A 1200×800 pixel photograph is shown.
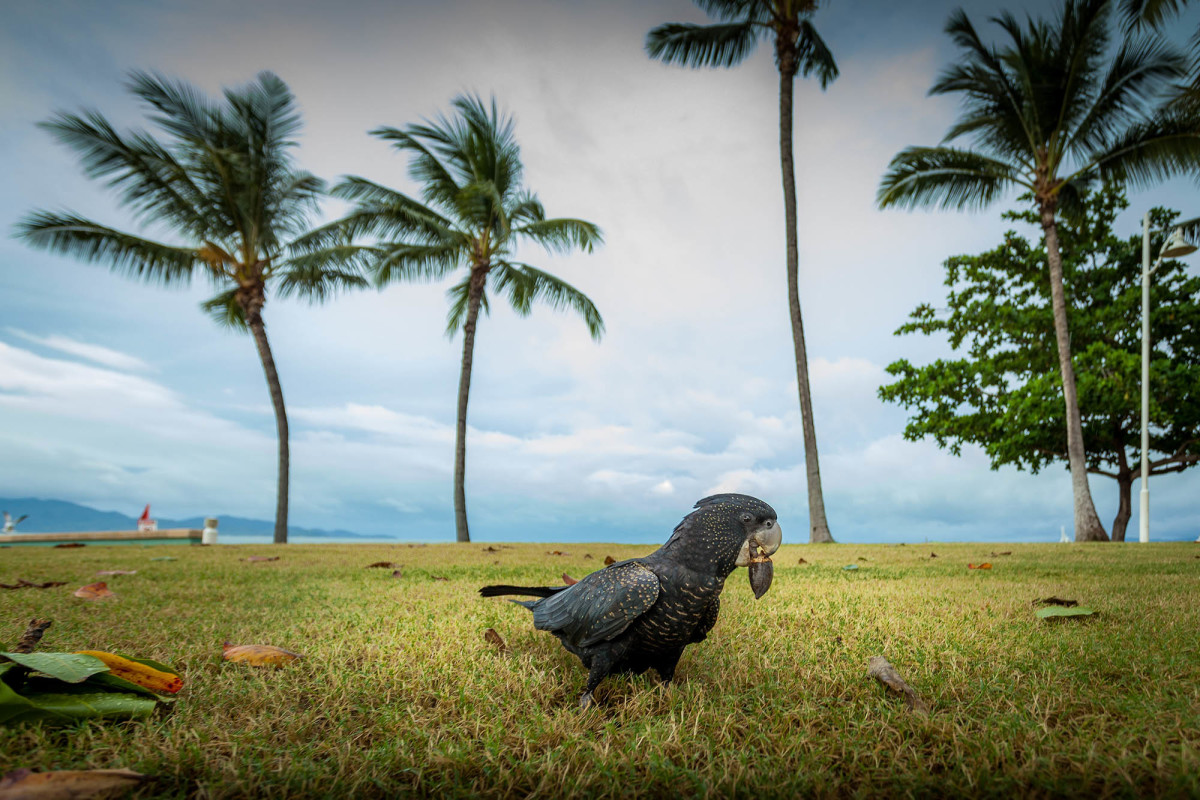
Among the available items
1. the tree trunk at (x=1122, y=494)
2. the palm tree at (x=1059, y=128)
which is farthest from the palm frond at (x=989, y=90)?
the tree trunk at (x=1122, y=494)

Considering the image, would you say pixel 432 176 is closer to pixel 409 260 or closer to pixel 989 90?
pixel 409 260

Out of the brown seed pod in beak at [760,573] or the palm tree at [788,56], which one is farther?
the palm tree at [788,56]

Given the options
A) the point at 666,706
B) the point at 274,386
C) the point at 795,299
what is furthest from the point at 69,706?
the point at 274,386

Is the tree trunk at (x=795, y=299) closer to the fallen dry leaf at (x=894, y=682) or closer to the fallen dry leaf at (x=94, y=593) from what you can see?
the fallen dry leaf at (x=894, y=682)

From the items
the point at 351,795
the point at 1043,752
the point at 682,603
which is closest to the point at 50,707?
the point at 351,795

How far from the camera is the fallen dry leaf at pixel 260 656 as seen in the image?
2.52 meters

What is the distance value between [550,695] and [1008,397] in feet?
54.7

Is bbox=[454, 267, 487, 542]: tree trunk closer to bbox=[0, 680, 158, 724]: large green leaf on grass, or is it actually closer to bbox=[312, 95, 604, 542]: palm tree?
bbox=[312, 95, 604, 542]: palm tree

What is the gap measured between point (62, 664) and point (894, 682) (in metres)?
2.60

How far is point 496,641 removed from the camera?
2852 mm

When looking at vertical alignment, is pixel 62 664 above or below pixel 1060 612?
above

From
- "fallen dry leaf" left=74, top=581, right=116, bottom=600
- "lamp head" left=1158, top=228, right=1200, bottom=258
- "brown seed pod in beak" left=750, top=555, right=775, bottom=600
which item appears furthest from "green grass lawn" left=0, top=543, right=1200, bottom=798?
"lamp head" left=1158, top=228, right=1200, bottom=258

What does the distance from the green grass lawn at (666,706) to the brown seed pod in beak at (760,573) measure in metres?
0.38

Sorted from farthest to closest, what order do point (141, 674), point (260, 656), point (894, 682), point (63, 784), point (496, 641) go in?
point (496, 641) → point (260, 656) → point (894, 682) → point (141, 674) → point (63, 784)
